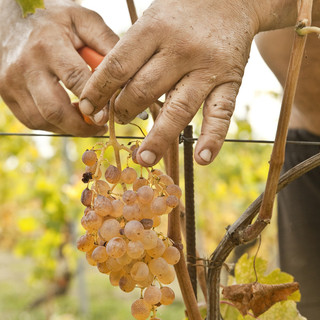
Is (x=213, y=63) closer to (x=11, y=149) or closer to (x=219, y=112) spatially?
(x=219, y=112)

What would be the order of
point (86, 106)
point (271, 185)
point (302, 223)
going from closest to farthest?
point (271, 185) < point (86, 106) < point (302, 223)

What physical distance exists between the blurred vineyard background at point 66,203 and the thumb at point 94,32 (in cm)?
235

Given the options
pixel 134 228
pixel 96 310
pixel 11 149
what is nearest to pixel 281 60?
pixel 134 228

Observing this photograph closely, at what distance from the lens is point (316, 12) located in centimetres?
88

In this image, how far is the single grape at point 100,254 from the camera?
679mm

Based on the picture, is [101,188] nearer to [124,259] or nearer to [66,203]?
[124,259]

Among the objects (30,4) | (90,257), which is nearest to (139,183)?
(90,257)

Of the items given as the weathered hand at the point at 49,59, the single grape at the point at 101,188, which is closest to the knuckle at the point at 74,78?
the weathered hand at the point at 49,59

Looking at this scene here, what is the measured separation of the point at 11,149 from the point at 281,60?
3754 millimetres

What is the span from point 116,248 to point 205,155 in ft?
0.54

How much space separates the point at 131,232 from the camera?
0.66 m

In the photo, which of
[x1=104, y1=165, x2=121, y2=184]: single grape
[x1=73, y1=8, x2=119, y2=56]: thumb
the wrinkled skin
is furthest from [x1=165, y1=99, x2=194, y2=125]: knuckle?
[x1=73, y1=8, x2=119, y2=56]: thumb

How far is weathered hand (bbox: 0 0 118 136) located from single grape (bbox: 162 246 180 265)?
1.07 ft

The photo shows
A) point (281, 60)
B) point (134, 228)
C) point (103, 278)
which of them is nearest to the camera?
point (134, 228)
